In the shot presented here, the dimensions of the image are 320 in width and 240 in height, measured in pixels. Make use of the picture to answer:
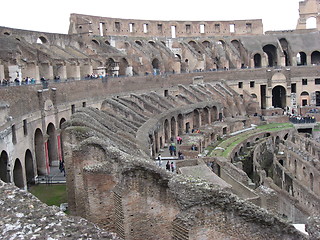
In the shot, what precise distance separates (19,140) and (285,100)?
32.0 m

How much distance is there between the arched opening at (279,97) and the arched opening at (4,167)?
3324cm

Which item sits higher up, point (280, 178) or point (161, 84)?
point (161, 84)

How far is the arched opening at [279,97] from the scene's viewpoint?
141ft

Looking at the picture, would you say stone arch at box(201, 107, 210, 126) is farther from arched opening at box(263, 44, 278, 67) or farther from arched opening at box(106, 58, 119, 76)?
arched opening at box(263, 44, 278, 67)

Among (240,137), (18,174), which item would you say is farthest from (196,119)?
(18,174)

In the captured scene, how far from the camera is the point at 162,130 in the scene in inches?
988

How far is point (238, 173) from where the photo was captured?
18.8m

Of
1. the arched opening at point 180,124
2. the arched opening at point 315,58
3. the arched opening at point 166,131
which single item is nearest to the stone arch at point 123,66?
the arched opening at point 180,124

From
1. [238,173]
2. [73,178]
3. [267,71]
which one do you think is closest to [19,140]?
[73,178]

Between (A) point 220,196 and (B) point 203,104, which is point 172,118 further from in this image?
(A) point 220,196

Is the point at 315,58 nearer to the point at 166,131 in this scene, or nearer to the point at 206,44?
the point at 206,44

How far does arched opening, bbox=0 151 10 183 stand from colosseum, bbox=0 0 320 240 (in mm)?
76

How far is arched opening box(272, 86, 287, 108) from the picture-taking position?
4284 cm

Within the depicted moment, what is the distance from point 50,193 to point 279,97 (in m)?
33.7
